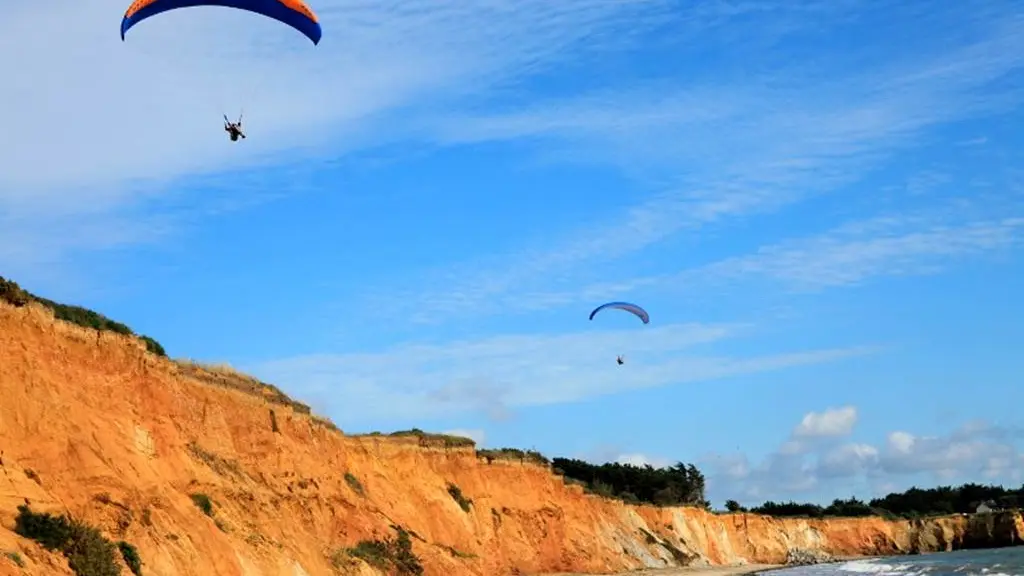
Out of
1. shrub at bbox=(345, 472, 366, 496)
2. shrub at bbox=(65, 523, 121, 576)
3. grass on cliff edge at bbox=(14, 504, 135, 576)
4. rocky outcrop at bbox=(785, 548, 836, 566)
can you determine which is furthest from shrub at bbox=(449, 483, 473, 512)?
rocky outcrop at bbox=(785, 548, 836, 566)

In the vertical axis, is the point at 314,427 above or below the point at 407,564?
above

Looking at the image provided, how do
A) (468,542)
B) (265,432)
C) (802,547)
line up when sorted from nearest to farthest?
1. (265,432)
2. (468,542)
3. (802,547)

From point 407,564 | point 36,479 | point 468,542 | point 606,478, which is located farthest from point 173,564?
point 606,478

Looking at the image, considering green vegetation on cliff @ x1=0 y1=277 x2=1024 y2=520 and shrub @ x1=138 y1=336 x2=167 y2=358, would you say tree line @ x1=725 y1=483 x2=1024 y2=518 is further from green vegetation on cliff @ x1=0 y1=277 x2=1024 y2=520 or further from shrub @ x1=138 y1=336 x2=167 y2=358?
shrub @ x1=138 y1=336 x2=167 y2=358

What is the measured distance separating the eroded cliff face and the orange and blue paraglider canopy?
667cm

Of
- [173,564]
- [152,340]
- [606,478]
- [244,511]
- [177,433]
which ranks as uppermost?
[606,478]

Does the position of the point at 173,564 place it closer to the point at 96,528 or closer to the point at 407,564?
the point at 96,528

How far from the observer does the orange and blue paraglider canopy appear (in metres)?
22.3

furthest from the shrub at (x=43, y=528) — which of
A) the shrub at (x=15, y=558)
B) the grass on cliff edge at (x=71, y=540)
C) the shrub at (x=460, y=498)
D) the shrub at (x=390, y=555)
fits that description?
the shrub at (x=460, y=498)

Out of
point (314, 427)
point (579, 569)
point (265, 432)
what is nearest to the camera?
point (265, 432)

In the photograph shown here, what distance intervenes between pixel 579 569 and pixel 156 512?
3372 cm

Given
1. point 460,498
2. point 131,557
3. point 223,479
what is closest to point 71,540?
point 131,557

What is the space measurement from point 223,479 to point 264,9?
40.2ft

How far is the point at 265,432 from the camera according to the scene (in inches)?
1350
